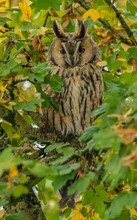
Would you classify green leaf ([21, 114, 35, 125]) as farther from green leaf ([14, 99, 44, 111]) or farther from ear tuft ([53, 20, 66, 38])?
ear tuft ([53, 20, 66, 38])

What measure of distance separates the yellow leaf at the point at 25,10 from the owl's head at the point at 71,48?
0.50 metres

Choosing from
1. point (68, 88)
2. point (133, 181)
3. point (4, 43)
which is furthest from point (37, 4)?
point (133, 181)

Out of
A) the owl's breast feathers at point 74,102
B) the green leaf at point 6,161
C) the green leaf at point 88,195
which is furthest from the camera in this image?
the owl's breast feathers at point 74,102

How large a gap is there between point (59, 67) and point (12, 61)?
4.31ft

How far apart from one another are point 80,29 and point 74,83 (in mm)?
415

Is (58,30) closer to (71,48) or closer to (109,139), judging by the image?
(71,48)

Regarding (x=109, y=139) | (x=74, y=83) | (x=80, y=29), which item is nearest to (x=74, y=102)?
(x=74, y=83)

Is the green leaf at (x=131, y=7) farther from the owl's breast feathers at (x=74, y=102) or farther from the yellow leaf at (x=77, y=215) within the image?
the yellow leaf at (x=77, y=215)

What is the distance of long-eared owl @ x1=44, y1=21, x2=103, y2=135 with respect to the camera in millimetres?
5094

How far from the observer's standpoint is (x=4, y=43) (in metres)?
4.40

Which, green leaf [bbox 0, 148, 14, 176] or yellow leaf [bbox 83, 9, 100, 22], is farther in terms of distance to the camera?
yellow leaf [bbox 83, 9, 100, 22]

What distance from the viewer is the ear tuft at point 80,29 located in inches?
197

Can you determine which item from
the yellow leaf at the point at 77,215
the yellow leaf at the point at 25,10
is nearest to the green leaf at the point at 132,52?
the yellow leaf at the point at 25,10

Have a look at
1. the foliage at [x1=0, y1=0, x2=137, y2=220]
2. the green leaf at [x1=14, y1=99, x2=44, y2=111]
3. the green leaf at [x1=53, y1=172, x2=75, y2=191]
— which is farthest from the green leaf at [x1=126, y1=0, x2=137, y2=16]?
the green leaf at [x1=53, y1=172, x2=75, y2=191]
